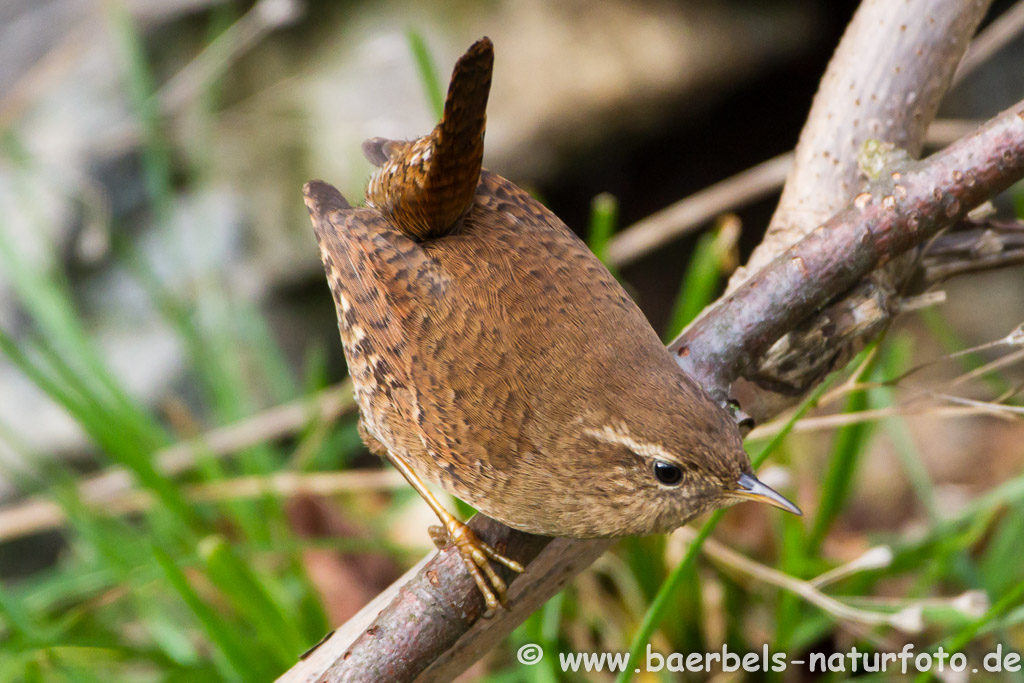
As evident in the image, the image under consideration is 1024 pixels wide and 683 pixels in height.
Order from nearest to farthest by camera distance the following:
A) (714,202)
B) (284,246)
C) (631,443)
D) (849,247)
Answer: (631,443), (849,247), (714,202), (284,246)

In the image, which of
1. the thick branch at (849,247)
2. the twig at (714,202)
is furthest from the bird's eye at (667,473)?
the twig at (714,202)

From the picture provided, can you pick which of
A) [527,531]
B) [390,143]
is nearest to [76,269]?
[390,143]

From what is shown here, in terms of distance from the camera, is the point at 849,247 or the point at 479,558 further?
the point at 849,247

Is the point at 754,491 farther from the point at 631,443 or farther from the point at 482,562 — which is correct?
the point at 482,562

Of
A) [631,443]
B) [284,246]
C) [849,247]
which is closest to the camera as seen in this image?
[631,443]

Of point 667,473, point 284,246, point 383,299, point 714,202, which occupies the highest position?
point 284,246

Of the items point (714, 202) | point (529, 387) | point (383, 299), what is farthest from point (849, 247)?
point (714, 202)

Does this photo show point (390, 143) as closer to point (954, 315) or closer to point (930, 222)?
point (930, 222)
